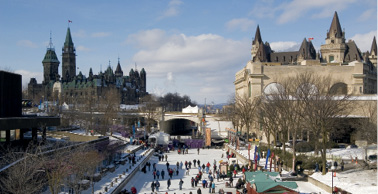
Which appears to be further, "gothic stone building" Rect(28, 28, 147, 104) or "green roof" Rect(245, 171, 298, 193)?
"gothic stone building" Rect(28, 28, 147, 104)

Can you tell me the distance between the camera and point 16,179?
19234mm

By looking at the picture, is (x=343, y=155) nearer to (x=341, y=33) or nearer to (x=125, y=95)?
(x=341, y=33)

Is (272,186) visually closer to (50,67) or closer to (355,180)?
(355,180)

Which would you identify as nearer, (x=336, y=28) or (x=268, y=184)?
(x=268, y=184)

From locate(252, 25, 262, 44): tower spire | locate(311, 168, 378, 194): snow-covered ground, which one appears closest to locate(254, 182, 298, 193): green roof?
locate(311, 168, 378, 194): snow-covered ground

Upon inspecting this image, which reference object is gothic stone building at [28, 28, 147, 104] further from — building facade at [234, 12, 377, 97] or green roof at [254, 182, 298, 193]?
green roof at [254, 182, 298, 193]

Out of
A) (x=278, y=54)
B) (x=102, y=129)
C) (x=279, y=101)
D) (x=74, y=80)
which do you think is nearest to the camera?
(x=279, y=101)

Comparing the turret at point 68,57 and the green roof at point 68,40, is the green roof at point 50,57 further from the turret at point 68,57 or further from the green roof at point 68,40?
the green roof at point 68,40

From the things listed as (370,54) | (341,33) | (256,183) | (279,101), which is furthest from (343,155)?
(370,54)

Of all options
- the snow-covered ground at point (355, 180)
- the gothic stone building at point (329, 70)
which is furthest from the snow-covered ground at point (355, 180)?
the gothic stone building at point (329, 70)

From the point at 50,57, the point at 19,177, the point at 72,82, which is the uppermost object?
the point at 50,57

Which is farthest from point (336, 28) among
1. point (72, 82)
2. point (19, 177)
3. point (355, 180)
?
point (72, 82)

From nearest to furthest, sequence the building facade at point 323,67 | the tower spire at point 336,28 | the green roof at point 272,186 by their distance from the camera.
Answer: the green roof at point 272,186
the building facade at point 323,67
the tower spire at point 336,28

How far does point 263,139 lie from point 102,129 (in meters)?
27.9
